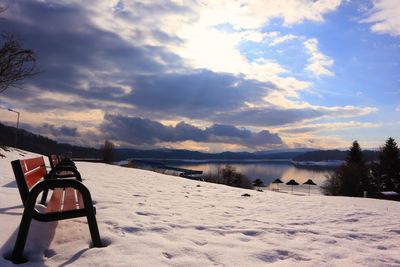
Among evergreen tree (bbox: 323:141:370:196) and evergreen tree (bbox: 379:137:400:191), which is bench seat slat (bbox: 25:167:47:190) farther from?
evergreen tree (bbox: 379:137:400:191)

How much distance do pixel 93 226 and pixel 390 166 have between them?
5301 centimetres

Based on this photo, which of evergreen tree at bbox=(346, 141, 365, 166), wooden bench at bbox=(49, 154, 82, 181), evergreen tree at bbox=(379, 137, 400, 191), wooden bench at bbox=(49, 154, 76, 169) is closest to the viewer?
wooden bench at bbox=(49, 154, 82, 181)

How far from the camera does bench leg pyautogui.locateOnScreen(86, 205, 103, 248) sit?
334cm

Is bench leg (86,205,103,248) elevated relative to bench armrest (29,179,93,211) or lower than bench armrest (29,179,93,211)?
lower

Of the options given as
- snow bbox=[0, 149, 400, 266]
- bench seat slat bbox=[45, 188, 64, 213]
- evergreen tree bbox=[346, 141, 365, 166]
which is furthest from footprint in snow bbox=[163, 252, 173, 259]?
evergreen tree bbox=[346, 141, 365, 166]

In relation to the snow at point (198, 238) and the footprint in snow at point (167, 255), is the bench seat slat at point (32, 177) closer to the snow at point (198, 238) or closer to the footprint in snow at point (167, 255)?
the snow at point (198, 238)

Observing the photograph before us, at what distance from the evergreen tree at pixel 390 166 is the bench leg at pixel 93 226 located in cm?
5207

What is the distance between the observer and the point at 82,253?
10.4 ft

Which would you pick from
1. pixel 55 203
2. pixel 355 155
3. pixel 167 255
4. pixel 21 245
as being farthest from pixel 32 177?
pixel 355 155

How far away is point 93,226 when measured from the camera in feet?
11.0

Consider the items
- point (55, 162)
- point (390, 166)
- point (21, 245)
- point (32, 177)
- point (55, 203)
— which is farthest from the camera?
point (390, 166)

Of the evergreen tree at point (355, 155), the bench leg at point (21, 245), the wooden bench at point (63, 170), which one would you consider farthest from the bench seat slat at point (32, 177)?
the evergreen tree at point (355, 155)

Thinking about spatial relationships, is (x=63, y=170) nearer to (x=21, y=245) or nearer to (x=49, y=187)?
(x=49, y=187)

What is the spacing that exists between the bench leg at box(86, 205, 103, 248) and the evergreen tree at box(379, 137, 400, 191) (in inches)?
2050
